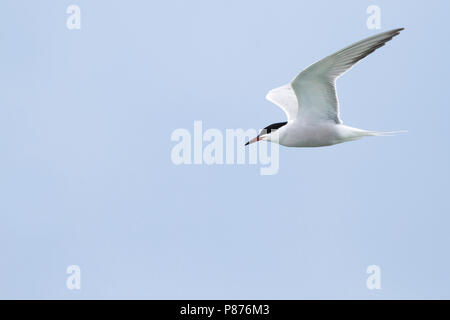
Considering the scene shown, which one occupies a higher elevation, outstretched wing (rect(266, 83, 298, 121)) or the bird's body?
outstretched wing (rect(266, 83, 298, 121))

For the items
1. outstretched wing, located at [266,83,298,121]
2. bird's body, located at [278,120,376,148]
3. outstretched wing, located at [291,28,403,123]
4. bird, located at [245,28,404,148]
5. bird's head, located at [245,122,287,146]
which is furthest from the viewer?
outstretched wing, located at [266,83,298,121]

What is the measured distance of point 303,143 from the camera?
8078mm

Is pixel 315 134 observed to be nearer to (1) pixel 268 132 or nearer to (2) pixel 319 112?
(2) pixel 319 112

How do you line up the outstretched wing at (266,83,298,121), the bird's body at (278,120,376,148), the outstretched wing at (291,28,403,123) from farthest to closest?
the outstretched wing at (266,83,298,121), the bird's body at (278,120,376,148), the outstretched wing at (291,28,403,123)

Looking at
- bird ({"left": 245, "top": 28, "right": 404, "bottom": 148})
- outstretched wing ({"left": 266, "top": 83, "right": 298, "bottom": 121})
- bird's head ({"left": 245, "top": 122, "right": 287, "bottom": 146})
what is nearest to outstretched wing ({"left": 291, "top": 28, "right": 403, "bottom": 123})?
bird ({"left": 245, "top": 28, "right": 404, "bottom": 148})

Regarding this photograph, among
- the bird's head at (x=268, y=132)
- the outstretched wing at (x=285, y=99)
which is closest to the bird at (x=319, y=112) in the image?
the bird's head at (x=268, y=132)

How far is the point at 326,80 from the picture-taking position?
758 centimetres

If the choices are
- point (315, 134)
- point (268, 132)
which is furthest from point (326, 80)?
point (268, 132)

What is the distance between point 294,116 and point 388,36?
2255 millimetres

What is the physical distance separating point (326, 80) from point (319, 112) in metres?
0.51

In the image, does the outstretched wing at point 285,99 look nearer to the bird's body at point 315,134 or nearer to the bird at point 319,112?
the bird at point 319,112

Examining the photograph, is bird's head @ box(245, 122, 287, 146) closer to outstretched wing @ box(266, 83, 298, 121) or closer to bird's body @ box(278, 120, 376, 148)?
bird's body @ box(278, 120, 376, 148)

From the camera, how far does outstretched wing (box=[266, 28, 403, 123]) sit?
22.8 feet
